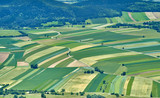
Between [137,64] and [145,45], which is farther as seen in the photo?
[145,45]

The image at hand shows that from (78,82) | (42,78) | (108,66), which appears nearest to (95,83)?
(78,82)

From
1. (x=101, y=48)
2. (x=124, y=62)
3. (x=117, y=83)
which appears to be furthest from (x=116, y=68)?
(x=101, y=48)

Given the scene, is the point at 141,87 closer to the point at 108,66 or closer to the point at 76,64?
the point at 108,66

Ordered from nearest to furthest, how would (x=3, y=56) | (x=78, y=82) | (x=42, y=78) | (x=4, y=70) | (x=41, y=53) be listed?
(x=78, y=82), (x=42, y=78), (x=4, y=70), (x=3, y=56), (x=41, y=53)

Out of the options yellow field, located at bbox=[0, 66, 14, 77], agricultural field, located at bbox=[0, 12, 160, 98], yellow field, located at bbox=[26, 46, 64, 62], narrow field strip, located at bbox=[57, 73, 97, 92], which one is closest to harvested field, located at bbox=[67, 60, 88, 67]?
agricultural field, located at bbox=[0, 12, 160, 98]

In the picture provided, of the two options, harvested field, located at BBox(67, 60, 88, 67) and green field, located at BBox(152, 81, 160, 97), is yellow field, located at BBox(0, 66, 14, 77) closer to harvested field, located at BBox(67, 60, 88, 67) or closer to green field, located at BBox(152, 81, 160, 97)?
harvested field, located at BBox(67, 60, 88, 67)

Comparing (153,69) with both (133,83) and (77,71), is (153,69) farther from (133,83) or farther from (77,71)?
(77,71)
